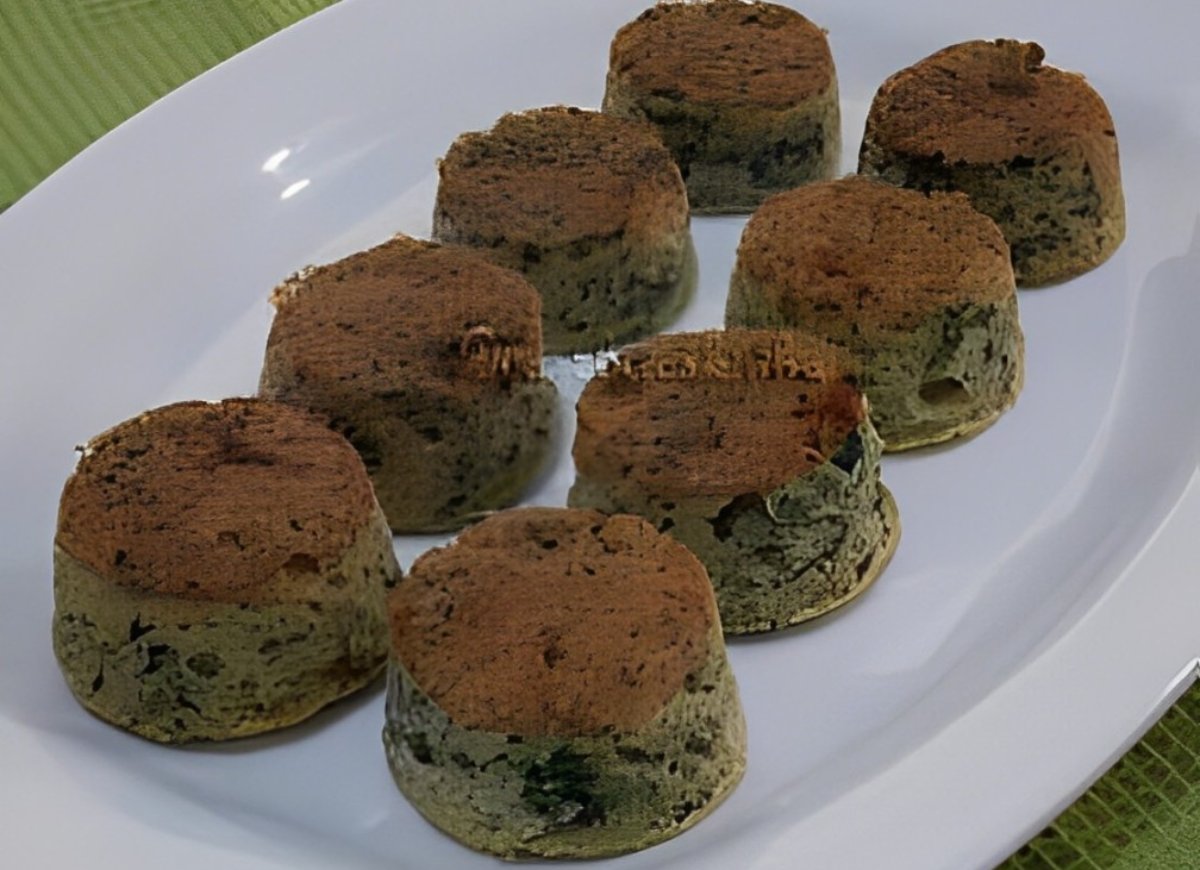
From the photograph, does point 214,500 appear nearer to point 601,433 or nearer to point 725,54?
point 601,433

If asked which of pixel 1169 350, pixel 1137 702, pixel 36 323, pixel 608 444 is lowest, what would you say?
pixel 1169 350

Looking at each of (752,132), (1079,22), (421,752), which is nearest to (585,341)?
(752,132)

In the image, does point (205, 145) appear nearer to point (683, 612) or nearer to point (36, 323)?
point (36, 323)

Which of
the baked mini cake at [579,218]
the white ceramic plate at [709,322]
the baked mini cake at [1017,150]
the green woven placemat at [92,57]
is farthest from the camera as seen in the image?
the green woven placemat at [92,57]

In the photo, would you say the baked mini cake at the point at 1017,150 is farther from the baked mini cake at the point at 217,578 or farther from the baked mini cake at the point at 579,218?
the baked mini cake at the point at 217,578

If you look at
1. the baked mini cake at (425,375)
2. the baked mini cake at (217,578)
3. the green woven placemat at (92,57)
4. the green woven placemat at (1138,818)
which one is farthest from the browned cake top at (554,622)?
the green woven placemat at (92,57)

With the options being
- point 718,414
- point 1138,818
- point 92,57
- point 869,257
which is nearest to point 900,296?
point 869,257

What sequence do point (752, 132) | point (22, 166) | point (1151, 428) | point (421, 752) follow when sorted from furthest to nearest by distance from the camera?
1. point (22, 166)
2. point (752, 132)
3. point (1151, 428)
4. point (421, 752)
